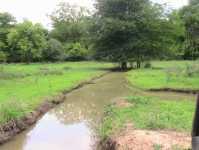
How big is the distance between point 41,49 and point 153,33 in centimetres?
1571

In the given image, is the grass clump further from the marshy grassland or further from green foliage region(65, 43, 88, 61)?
green foliage region(65, 43, 88, 61)

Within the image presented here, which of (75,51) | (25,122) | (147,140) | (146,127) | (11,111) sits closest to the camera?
(147,140)

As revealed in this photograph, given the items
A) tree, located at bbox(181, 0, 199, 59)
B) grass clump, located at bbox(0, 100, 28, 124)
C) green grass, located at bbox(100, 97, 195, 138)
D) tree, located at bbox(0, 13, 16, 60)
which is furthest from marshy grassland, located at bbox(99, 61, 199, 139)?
tree, located at bbox(0, 13, 16, 60)

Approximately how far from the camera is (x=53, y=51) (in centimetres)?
4569

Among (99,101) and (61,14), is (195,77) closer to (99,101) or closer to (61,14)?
(99,101)

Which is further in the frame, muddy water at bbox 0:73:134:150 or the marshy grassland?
muddy water at bbox 0:73:134:150

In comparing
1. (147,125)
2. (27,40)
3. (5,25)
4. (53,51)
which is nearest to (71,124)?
(147,125)

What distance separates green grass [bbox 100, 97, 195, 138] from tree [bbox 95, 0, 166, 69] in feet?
68.1

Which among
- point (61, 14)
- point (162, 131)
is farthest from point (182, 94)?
point (61, 14)

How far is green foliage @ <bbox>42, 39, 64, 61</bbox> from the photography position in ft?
149

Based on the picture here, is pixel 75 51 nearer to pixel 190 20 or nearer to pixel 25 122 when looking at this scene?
pixel 190 20

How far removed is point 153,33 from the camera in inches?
1359

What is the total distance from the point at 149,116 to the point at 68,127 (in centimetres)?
327

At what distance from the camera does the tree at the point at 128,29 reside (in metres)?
33.5
